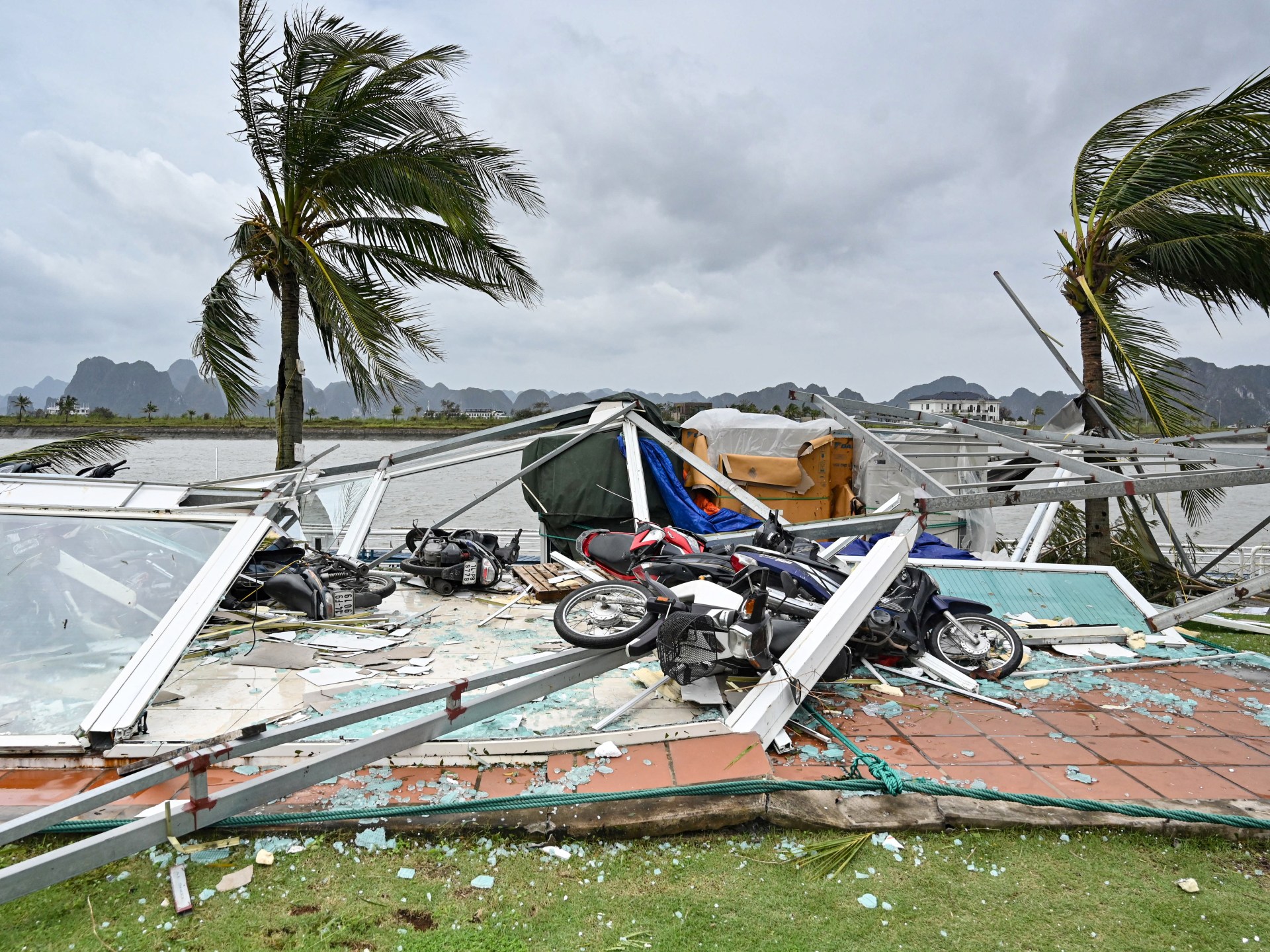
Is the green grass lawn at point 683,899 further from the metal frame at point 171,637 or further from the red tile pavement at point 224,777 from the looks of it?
the metal frame at point 171,637

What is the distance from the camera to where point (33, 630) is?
4.17 metres

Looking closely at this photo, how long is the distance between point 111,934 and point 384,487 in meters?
6.42

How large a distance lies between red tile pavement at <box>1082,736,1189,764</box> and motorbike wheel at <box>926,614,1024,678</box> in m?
1.10

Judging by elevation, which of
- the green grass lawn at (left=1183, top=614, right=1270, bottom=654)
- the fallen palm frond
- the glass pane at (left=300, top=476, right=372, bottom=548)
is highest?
the glass pane at (left=300, top=476, right=372, bottom=548)

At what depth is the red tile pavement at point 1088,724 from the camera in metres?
4.09

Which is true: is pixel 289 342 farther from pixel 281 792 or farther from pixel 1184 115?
pixel 1184 115

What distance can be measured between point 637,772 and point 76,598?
11.5 ft

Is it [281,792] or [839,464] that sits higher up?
[839,464]

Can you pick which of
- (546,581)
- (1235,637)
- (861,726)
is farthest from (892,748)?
(1235,637)

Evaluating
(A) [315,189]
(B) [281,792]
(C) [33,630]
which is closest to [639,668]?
(B) [281,792]

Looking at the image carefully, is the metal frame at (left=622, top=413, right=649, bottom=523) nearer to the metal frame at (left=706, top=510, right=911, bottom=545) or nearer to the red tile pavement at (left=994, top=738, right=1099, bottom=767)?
the metal frame at (left=706, top=510, right=911, bottom=545)

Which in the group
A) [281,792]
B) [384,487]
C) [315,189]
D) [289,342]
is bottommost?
[281,792]

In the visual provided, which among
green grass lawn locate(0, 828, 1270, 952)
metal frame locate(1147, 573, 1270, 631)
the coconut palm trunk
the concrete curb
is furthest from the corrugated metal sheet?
the coconut palm trunk

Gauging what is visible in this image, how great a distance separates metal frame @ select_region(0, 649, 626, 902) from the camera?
7.63ft
